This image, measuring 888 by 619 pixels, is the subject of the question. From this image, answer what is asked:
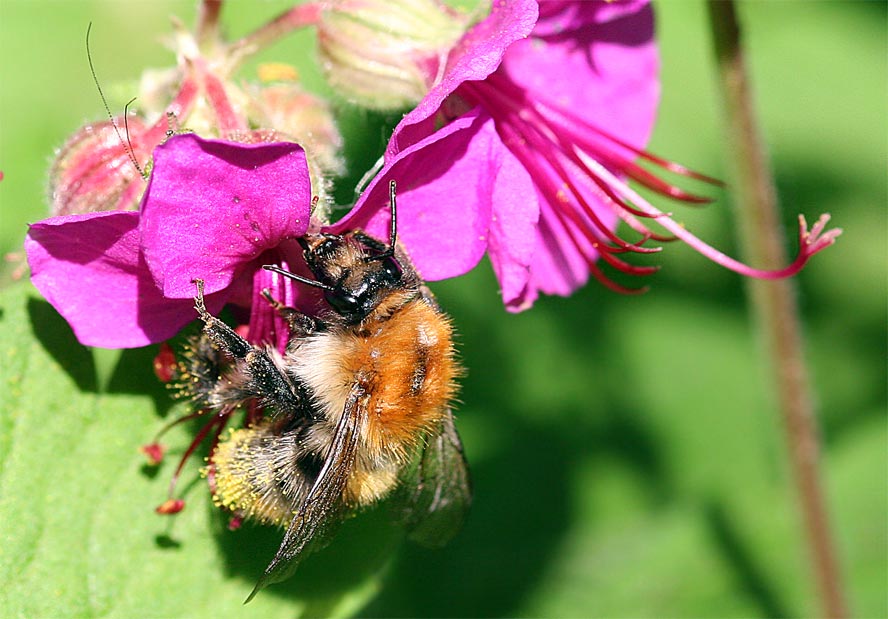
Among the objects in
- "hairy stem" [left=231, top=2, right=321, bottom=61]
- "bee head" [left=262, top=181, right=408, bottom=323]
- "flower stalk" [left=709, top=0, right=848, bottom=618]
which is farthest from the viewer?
"flower stalk" [left=709, top=0, right=848, bottom=618]

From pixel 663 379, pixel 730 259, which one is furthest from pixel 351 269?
pixel 663 379

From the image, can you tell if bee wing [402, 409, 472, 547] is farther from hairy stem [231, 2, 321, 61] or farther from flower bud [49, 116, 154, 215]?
hairy stem [231, 2, 321, 61]

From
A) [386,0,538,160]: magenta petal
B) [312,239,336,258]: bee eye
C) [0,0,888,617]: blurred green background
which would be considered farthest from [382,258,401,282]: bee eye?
[0,0,888,617]: blurred green background

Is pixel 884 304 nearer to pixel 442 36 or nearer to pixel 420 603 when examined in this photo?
pixel 420 603

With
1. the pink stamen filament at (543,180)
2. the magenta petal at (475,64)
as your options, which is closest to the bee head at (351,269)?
the magenta petal at (475,64)

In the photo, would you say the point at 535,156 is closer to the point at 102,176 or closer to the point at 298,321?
the point at 298,321

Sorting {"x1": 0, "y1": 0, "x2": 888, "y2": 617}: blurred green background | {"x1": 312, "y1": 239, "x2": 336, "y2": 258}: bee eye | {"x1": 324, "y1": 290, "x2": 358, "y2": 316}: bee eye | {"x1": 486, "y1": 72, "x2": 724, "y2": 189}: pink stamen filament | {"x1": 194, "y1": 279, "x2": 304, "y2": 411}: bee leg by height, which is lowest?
{"x1": 0, "y1": 0, "x2": 888, "y2": 617}: blurred green background

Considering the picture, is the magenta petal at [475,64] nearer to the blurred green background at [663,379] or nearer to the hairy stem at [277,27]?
the hairy stem at [277,27]
